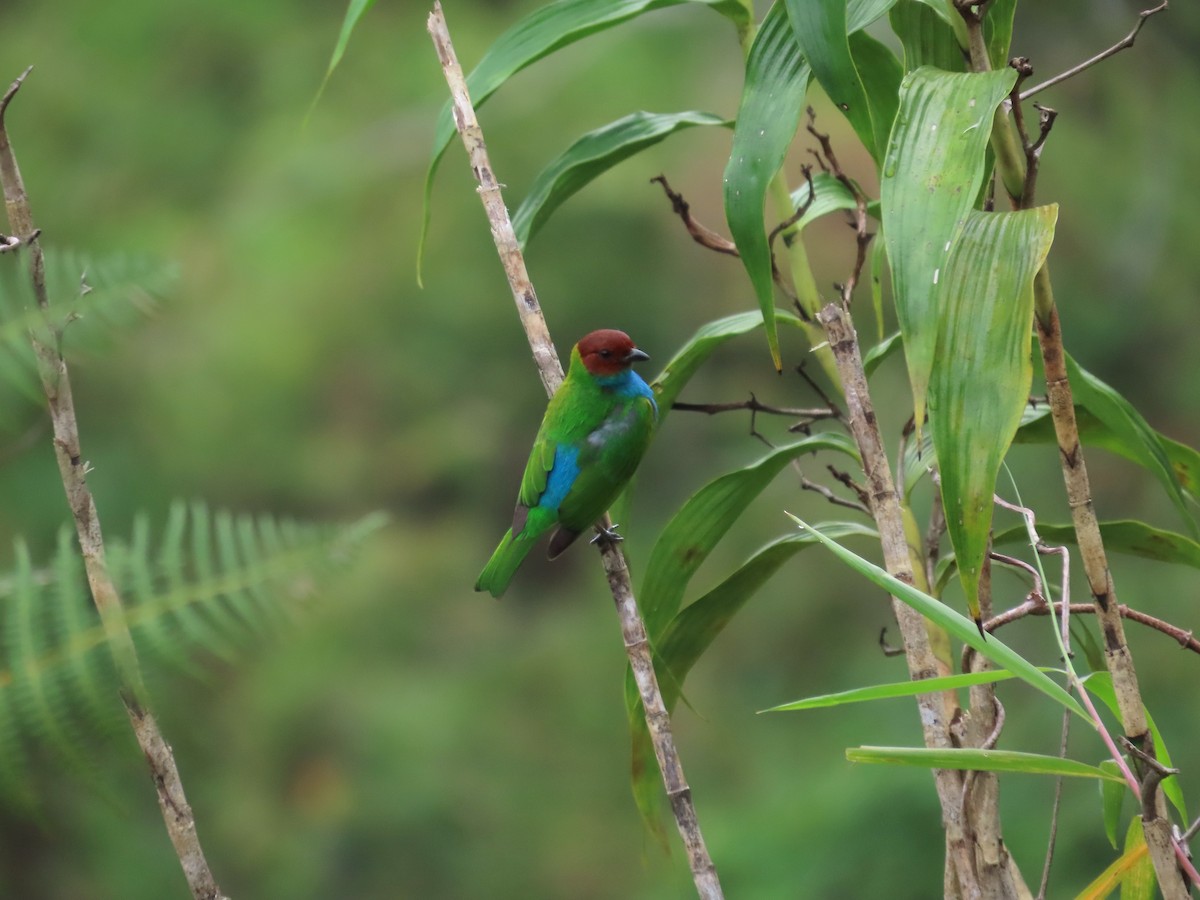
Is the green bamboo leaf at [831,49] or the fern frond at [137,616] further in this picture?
the green bamboo leaf at [831,49]

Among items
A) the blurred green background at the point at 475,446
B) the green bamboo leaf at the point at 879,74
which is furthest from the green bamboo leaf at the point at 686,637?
the blurred green background at the point at 475,446

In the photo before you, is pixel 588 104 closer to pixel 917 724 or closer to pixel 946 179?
pixel 917 724

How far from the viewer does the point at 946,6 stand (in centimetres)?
83

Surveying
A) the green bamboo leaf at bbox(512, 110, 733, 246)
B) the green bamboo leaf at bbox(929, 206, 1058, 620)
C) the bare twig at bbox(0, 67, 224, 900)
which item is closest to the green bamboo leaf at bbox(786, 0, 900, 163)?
the green bamboo leaf at bbox(929, 206, 1058, 620)

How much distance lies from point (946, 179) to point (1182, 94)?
2433 mm

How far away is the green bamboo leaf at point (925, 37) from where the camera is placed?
2.89 feet

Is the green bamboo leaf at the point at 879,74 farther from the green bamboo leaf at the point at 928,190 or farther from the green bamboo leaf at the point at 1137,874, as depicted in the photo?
the green bamboo leaf at the point at 1137,874

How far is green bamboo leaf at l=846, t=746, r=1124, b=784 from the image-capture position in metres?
0.67

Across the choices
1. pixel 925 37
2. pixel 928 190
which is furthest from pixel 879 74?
pixel 928 190

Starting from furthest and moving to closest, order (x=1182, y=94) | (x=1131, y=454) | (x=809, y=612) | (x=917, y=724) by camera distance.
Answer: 1. (x=809, y=612)
2. (x=1182, y=94)
3. (x=917, y=724)
4. (x=1131, y=454)

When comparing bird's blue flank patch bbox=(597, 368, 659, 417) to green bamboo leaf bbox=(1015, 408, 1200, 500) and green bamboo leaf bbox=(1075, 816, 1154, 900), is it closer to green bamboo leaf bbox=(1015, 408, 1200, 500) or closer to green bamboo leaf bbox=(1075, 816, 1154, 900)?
green bamboo leaf bbox=(1015, 408, 1200, 500)

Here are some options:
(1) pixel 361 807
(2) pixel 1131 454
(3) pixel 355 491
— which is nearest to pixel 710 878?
(2) pixel 1131 454

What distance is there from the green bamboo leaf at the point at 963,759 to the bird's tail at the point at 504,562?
722 millimetres

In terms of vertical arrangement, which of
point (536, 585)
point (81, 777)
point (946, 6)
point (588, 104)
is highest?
point (588, 104)
